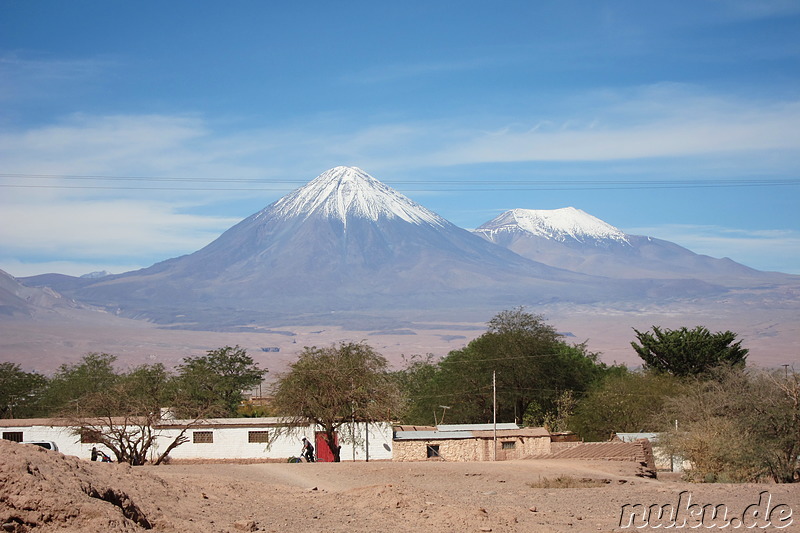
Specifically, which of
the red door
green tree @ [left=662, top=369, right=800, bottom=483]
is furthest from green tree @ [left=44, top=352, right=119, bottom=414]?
green tree @ [left=662, top=369, right=800, bottom=483]

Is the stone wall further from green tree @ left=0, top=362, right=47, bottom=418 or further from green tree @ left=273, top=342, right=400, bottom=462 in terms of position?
green tree @ left=0, top=362, right=47, bottom=418

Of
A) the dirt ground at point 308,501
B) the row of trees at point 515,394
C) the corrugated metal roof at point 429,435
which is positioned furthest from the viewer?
the corrugated metal roof at point 429,435

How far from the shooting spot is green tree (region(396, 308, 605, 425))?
65500 mm

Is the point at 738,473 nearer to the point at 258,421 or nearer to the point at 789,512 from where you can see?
the point at 789,512

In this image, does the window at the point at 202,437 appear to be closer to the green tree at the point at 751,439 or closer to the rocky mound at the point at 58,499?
the green tree at the point at 751,439

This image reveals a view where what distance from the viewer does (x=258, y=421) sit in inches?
1752

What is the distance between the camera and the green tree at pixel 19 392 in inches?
2685

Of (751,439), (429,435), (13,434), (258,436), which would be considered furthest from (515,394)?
(751,439)

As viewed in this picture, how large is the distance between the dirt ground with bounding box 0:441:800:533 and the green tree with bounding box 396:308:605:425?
38051 mm

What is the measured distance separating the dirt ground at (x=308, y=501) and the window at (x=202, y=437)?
631 inches

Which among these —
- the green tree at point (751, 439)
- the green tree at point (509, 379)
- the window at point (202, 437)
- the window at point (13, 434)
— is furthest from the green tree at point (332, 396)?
the green tree at point (509, 379)

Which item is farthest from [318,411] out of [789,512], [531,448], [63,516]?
[63,516]

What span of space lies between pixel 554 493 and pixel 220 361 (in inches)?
2242

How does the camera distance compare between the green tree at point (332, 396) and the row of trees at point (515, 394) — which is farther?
the green tree at point (332, 396)
